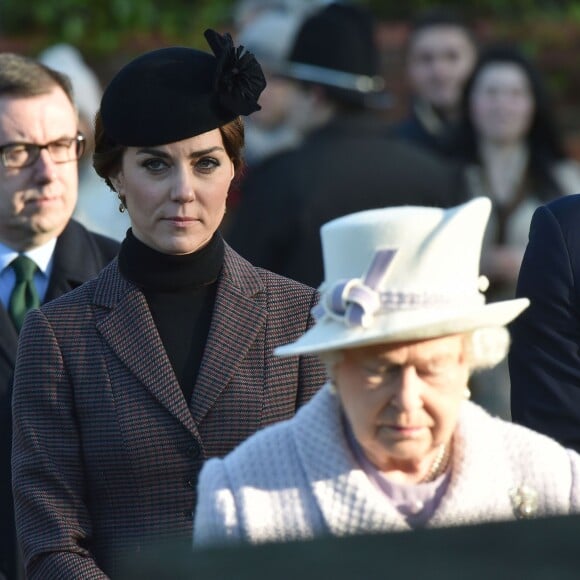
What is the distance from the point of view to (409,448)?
2.87 meters

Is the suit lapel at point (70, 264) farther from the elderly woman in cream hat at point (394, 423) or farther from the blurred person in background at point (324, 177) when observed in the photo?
the elderly woman in cream hat at point (394, 423)

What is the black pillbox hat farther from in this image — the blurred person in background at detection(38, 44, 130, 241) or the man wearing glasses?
the blurred person in background at detection(38, 44, 130, 241)

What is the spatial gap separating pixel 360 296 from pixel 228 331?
0.84 m

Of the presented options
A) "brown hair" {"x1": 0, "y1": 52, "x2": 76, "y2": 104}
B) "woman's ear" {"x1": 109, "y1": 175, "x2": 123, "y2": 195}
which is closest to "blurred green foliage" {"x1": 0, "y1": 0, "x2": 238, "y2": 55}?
"brown hair" {"x1": 0, "y1": 52, "x2": 76, "y2": 104}

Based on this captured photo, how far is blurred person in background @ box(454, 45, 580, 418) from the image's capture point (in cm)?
731

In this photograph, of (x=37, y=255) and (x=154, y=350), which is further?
(x=37, y=255)

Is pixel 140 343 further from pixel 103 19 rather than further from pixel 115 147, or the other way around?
pixel 103 19

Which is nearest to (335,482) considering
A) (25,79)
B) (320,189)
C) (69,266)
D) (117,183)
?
(117,183)

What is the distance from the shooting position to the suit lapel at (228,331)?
358cm

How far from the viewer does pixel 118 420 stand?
3.56 meters

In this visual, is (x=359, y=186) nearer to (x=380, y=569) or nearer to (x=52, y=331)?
(x=52, y=331)

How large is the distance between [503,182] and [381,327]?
475cm

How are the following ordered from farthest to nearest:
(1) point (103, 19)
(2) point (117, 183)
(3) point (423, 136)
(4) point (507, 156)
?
(1) point (103, 19) → (3) point (423, 136) → (4) point (507, 156) → (2) point (117, 183)

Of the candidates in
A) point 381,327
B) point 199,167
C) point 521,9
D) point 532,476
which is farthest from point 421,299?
point 521,9
